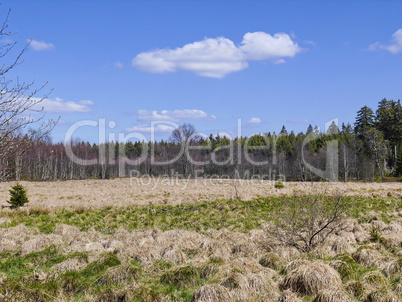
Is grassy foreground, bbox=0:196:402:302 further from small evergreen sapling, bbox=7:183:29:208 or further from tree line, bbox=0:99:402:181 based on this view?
tree line, bbox=0:99:402:181

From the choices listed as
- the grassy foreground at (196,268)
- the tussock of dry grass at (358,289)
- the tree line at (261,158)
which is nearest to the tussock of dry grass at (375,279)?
the grassy foreground at (196,268)

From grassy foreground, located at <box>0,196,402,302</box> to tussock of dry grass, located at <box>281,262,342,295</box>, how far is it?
Answer: 2cm

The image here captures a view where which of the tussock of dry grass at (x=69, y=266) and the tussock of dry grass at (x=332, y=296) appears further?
the tussock of dry grass at (x=69, y=266)

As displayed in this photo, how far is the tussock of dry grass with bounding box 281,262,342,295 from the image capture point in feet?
21.4

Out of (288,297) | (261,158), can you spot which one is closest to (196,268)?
(288,297)

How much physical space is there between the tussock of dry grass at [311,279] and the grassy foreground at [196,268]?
17 millimetres

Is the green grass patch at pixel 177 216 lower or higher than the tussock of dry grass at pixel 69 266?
lower

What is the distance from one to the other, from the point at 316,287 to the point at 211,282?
186 centimetres

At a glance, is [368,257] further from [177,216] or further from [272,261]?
[177,216]

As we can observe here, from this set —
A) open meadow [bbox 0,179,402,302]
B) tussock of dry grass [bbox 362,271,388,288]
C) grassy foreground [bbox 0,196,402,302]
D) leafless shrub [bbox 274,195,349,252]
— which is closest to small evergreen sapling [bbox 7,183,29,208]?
open meadow [bbox 0,179,402,302]

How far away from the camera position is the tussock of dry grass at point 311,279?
257 inches

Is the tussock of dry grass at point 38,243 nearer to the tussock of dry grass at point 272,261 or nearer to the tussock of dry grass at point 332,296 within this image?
the tussock of dry grass at point 272,261

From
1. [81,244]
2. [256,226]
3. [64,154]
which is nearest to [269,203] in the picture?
[256,226]

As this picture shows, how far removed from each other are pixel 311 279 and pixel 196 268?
7.62ft
